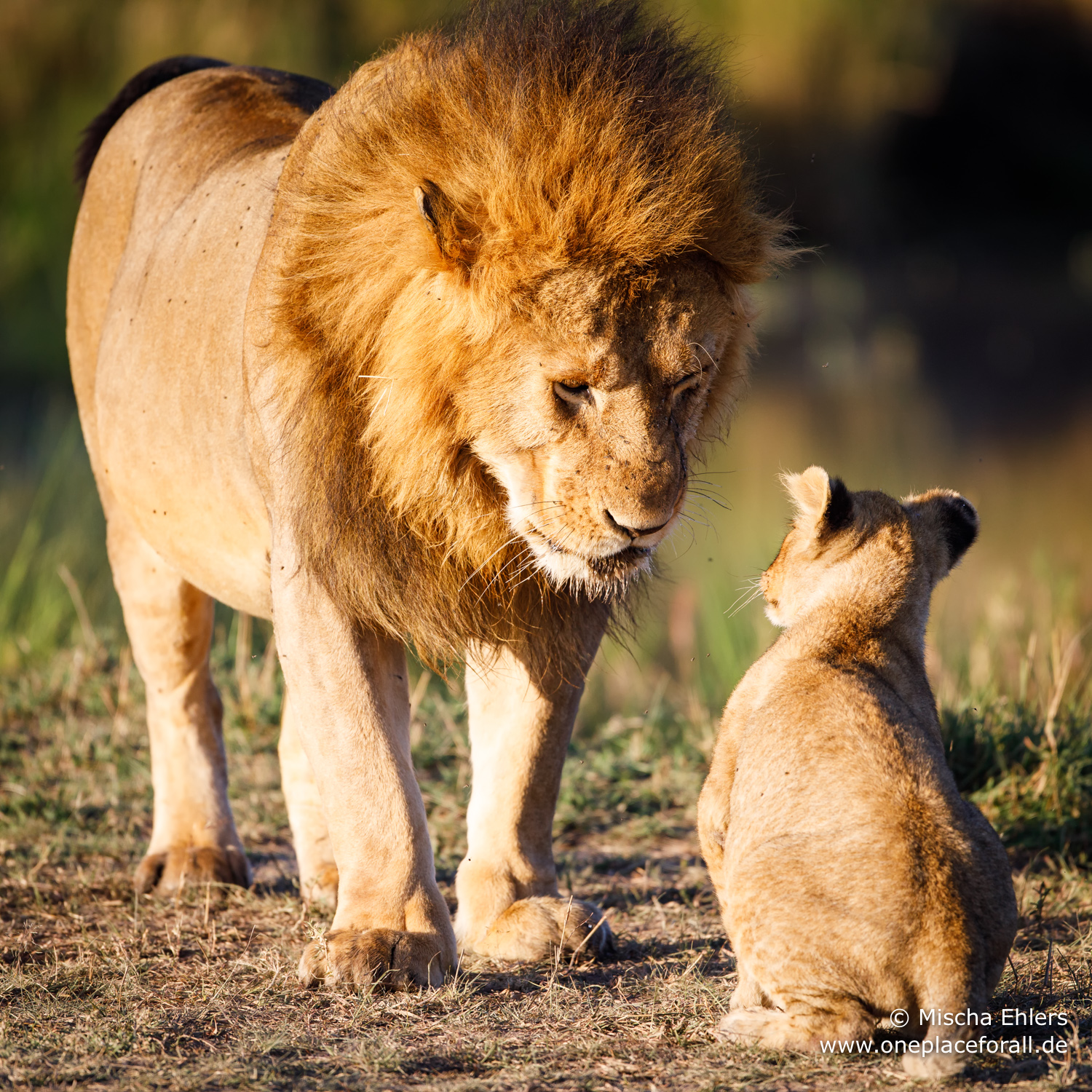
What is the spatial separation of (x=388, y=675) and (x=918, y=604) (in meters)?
Answer: 1.09

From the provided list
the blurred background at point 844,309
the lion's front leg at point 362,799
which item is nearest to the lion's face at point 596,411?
the blurred background at point 844,309

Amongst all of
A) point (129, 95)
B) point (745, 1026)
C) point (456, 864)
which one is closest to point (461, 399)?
point (745, 1026)

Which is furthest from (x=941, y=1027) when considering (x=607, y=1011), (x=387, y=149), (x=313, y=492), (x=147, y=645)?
(x=147, y=645)

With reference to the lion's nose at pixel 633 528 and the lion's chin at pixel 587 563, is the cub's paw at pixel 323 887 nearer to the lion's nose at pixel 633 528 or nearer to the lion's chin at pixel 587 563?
the lion's chin at pixel 587 563

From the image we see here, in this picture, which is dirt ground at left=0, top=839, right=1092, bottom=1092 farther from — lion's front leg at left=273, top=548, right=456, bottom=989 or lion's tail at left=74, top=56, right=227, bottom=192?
lion's tail at left=74, top=56, right=227, bottom=192

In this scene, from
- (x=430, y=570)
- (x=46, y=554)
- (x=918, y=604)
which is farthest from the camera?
(x=46, y=554)

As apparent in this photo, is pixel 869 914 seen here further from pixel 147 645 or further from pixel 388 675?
pixel 147 645

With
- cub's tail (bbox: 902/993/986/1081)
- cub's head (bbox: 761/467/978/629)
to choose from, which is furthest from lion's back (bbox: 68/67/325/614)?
cub's tail (bbox: 902/993/986/1081)

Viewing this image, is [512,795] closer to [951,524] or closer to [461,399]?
[461,399]

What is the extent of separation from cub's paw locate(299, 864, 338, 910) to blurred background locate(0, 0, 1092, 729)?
0.94 meters

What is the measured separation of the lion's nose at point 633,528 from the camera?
2.92 metres

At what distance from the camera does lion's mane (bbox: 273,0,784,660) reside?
2.90 meters

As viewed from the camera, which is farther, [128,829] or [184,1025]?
[128,829]

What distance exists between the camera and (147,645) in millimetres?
4293
